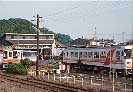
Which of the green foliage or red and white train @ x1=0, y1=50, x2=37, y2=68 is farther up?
red and white train @ x1=0, y1=50, x2=37, y2=68

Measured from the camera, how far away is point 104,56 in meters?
30.8

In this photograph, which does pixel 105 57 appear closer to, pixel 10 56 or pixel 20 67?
pixel 20 67

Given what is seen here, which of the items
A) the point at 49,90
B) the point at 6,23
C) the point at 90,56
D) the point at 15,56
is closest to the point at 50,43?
the point at 15,56

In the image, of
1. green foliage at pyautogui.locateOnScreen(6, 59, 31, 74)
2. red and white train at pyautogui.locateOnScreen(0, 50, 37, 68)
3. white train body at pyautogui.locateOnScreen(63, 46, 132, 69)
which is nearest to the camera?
white train body at pyautogui.locateOnScreen(63, 46, 132, 69)

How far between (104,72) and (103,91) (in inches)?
504

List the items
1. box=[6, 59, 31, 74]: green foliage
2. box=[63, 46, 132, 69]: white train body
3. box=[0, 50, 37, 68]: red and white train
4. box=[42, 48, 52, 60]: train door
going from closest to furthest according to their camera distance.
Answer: box=[63, 46, 132, 69]: white train body, box=[6, 59, 31, 74]: green foliage, box=[0, 50, 37, 68]: red and white train, box=[42, 48, 52, 60]: train door

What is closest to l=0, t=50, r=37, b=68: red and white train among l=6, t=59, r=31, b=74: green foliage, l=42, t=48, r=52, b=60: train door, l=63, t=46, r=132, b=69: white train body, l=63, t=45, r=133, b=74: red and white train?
l=6, t=59, r=31, b=74: green foliage

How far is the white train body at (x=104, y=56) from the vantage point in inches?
1082

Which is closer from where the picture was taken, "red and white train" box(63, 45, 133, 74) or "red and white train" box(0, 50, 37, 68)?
"red and white train" box(63, 45, 133, 74)

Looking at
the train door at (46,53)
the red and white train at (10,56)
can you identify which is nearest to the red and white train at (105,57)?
the red and white train at (10,56)

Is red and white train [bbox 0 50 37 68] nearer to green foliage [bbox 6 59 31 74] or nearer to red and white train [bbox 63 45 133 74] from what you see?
green foliage [bbox 6 59 31 74]

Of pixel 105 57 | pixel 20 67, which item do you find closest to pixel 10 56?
pixel 20 67

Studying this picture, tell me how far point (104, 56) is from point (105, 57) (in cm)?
21

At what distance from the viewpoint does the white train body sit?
27484 millimetres
